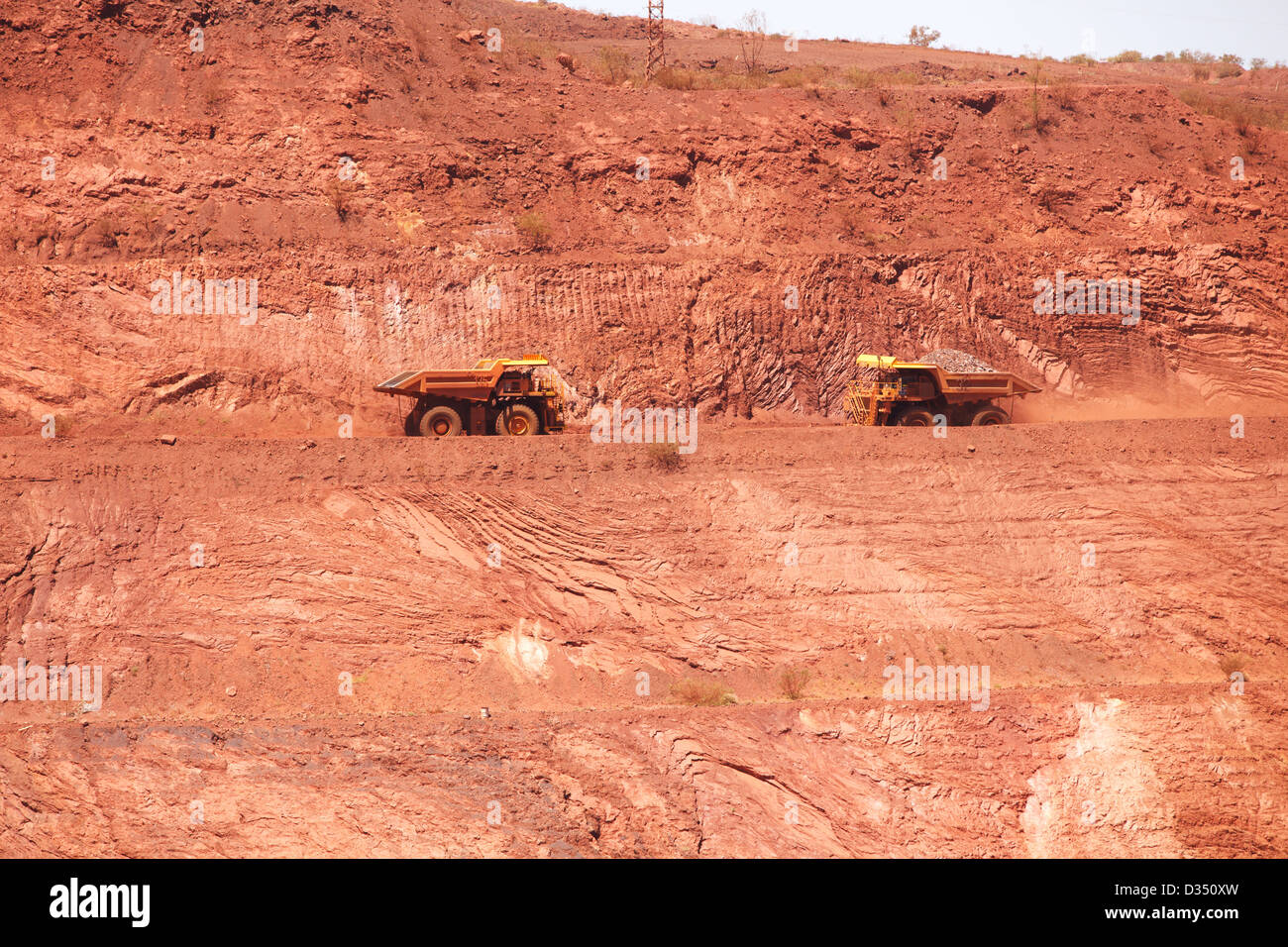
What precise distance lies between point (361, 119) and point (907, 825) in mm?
17567

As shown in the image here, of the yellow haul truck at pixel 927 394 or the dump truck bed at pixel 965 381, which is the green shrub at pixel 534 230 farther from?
the dump truck bed at pixel 965 381

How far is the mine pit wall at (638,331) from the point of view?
20375 mm

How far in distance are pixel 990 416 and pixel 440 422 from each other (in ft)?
31.1

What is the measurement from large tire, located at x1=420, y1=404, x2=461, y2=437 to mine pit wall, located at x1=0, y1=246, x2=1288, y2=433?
2384 millimetres

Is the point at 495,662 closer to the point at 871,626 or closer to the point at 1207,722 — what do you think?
the point at 871,626

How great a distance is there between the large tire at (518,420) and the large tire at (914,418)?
6.25 metres

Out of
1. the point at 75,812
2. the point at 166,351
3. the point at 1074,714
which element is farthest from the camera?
the point at 166,351

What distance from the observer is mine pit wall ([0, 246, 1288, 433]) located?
2038 cm

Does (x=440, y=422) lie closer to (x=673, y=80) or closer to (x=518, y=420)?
(x=518, y=420)

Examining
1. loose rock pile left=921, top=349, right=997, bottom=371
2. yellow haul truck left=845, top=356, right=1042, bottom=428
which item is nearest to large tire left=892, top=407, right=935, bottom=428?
yellow haul truck left=845, top=356, right=1042, bottom=428

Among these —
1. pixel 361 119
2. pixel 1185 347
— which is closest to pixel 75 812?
pixel 361 119

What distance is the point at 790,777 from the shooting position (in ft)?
45.3

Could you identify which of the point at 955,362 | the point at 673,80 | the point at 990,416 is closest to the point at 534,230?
the point at 673,80

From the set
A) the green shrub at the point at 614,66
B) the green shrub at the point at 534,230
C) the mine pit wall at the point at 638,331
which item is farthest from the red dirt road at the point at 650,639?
the green shrub at the point at 614,66
